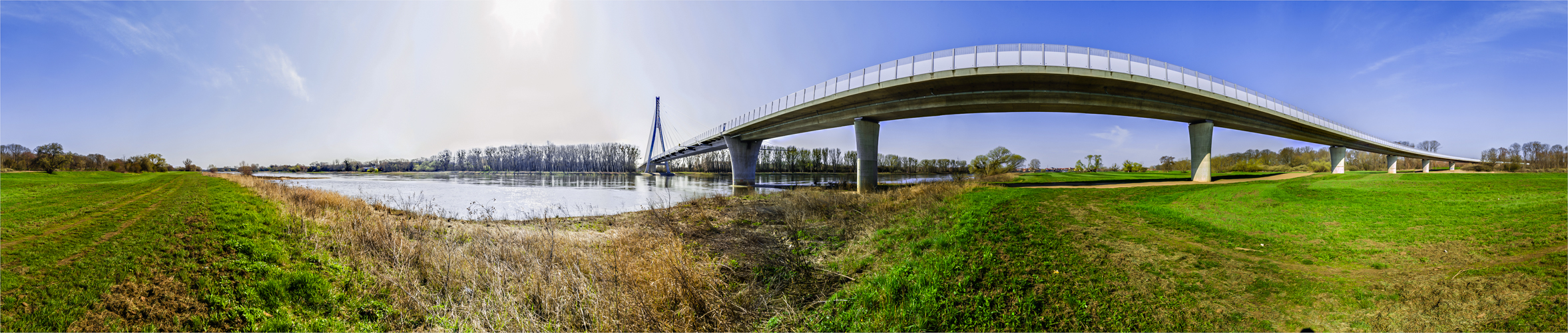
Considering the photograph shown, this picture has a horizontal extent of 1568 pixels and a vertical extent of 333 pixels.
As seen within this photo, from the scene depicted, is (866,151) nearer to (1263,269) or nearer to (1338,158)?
(1263,269)

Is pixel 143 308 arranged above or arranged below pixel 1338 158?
below

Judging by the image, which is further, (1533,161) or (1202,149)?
(1202,149)

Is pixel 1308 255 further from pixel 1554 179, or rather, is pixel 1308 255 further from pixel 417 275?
pixel 417 275

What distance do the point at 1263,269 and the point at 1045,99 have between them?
16624 millimetres

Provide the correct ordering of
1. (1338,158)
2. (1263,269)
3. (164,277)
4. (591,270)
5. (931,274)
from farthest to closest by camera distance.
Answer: (1338,158), (591,270), (931,274), (1263,269), (164,277)

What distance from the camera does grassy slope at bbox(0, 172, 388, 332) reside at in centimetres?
353

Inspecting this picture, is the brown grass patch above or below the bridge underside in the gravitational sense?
below

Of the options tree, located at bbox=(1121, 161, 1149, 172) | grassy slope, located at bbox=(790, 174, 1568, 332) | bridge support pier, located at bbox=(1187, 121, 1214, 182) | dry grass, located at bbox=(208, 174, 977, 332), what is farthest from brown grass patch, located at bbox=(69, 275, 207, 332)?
tree, located at bbox=(1121, 161, 1149, 172)

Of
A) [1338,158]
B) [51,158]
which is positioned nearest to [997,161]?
[1338,158]

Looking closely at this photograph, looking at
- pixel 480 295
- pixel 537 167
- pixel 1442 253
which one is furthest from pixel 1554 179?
pixel 537 167

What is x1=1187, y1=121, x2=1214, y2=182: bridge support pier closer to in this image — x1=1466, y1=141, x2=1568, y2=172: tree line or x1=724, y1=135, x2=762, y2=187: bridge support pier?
x1=1466, y1=141, x2=1568, y2=172: tree line

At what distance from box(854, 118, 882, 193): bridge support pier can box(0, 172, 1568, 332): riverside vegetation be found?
52.9 ft

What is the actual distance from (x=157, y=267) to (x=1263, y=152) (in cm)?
7282

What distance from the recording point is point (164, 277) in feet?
14.5
